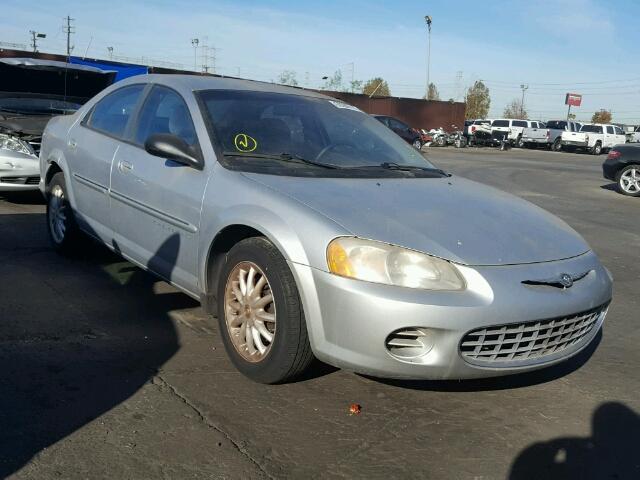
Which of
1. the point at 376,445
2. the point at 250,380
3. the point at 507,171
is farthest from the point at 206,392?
the point at 507,171

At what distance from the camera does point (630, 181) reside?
14.3 metres

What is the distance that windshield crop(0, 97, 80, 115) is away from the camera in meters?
8.45

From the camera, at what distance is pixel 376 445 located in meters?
2.88

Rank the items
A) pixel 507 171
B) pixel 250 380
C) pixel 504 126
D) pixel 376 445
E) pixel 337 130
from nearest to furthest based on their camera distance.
A: 1. pixel 376 445
2. pixel 250 380
3. pixel 337 130
4. pixel 507 171
5. pixel 504 126

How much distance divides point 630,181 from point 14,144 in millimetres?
12157

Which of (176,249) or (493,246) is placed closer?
(493,246)

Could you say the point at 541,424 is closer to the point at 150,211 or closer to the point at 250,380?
the point at 250,380

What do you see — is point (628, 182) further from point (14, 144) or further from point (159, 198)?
point (159, 198)

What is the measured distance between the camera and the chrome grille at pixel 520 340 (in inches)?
116

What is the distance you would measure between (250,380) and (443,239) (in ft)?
4.03

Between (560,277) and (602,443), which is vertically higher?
(560,277)

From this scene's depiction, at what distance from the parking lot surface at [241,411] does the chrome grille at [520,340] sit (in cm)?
35

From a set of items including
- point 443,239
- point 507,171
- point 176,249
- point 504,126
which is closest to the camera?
point 443,239

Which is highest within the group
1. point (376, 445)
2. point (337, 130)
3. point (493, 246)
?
point (337, 130)
